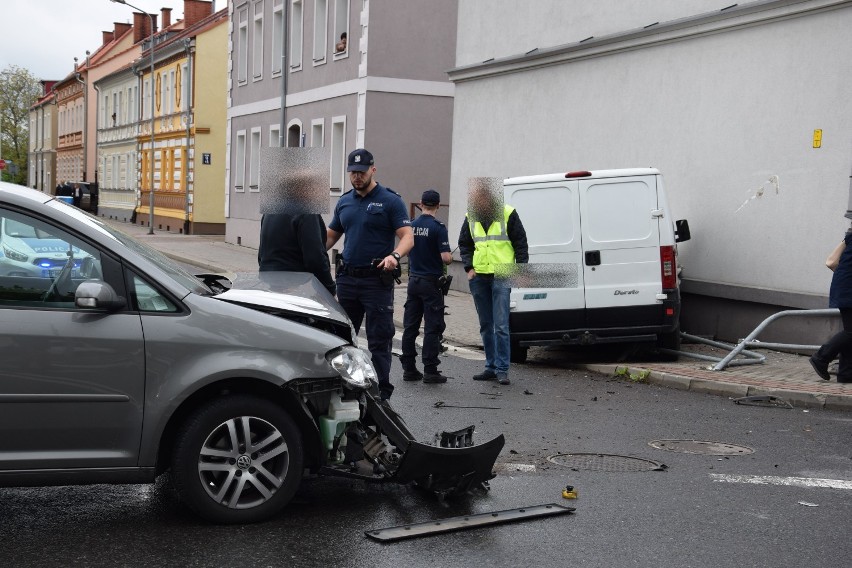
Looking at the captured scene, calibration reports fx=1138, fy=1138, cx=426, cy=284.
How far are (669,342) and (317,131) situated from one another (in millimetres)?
20249

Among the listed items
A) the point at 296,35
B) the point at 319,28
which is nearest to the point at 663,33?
the point at 319,28

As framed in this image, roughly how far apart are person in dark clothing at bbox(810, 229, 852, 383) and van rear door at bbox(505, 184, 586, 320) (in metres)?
2.71

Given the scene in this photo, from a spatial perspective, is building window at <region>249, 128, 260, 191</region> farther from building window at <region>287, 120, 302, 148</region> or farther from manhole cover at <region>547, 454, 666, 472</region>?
manhole cover at <region>547, 454, 666, 472</region>

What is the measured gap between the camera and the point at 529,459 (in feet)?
24.7

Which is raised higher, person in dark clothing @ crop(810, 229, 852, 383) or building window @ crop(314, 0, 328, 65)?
building window @ crop(314, 0, 328, 65)

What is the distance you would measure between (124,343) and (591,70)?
1336cm

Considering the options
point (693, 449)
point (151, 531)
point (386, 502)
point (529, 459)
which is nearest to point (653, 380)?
point (693, 449)

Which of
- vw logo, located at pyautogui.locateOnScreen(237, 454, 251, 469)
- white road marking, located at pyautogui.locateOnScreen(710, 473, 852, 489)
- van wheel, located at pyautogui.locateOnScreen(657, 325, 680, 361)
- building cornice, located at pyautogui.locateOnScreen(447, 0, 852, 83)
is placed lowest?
white road marking, located at pyautogui.locateOnScreen(710, 473, 852, 489)

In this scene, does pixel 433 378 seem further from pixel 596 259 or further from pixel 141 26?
pixel 141 26

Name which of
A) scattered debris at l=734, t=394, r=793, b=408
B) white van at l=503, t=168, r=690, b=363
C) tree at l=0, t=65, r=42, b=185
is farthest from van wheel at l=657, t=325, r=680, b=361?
tree at l=0, t=65, r=42, b=185

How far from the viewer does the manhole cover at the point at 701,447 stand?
26.2 feet

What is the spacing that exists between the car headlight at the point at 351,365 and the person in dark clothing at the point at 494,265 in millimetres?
5267

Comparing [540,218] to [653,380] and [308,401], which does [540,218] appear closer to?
[653,380]

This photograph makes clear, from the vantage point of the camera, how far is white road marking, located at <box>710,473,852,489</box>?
23.0 ft
